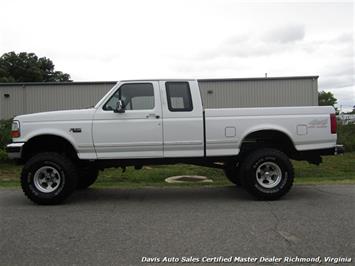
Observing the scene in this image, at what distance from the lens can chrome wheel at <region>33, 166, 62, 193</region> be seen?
7.73 metres

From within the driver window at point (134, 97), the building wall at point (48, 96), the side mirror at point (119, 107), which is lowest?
the side mirror at point (119, 107)

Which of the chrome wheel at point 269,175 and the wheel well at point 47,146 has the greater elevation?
the wheel well at point 47,146

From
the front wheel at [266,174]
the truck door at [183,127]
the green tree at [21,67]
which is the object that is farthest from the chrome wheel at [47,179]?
the green tree at [21,67]

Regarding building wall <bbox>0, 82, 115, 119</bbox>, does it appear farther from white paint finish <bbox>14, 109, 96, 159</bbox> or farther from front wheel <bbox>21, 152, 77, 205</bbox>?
front wheel <bbox>21, 152, 77, 205</bbox>

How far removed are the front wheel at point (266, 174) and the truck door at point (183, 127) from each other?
0.93 meters

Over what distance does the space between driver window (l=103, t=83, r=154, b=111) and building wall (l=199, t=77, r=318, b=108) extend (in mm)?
20680

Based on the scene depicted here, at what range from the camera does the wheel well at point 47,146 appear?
788 cm

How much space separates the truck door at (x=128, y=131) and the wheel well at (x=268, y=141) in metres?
1.68

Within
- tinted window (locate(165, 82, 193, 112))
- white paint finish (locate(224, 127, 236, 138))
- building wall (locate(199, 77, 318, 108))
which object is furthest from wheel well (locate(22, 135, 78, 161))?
building wall (locate(199, 77, 318, 108))

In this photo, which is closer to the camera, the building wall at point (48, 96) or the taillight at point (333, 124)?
the taillight at point (333, 124)

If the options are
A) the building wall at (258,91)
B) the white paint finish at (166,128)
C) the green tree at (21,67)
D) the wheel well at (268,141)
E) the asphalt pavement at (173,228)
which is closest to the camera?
the asphalt pavement at (173,228)

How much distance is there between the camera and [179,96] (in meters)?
8.04

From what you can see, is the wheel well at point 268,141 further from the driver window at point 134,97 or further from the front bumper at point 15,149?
the front bumper at point 15,149

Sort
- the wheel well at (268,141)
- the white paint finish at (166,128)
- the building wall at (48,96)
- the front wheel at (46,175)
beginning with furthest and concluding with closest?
the building wall at (48,96) < the wheel well at (268,141) < the white paint finish at (166,128) < the front wheel at (46,175)
